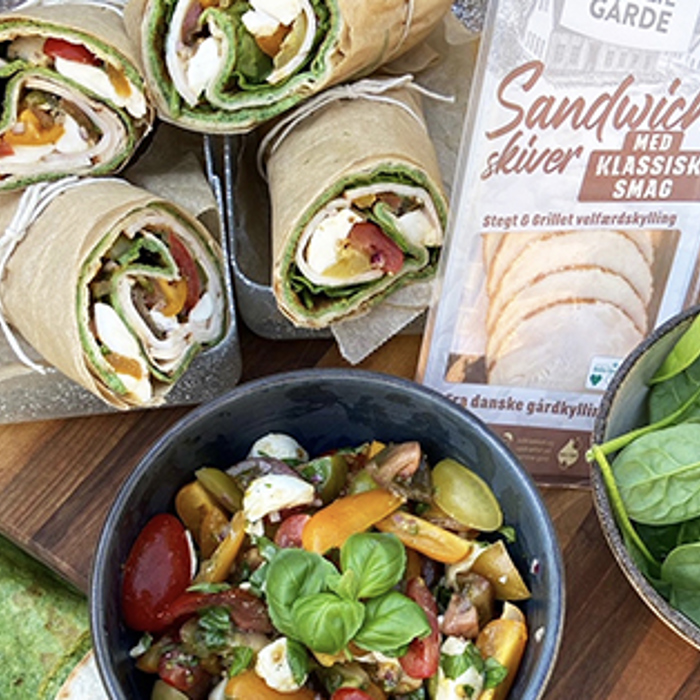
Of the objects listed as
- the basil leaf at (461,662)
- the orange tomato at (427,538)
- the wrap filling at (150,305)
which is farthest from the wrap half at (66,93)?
the basil leaf at (461,662)

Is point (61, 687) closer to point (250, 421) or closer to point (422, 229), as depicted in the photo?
point (250, 421)

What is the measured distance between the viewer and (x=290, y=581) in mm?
734

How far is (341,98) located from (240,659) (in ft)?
1.69

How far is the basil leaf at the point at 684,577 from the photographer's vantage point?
2.57ft

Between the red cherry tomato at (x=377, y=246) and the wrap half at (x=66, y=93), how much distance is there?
0.74ft

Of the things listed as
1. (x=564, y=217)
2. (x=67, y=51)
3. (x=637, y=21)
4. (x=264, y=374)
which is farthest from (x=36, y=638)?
(x=637, y=21)

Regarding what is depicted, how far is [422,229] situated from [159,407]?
315 millimetres

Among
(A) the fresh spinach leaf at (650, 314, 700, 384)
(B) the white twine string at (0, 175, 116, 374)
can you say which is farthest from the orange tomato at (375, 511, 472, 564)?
(B) the white twine string at (0, 175, 116, 374)

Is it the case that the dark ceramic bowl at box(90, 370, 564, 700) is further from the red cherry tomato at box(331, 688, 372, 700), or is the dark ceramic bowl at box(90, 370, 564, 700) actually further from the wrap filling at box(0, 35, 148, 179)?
the wrap filling at box(0, 35, 148, 179)

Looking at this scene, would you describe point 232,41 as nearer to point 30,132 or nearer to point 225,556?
point 30,132

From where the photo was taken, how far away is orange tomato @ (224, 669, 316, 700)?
77 cm

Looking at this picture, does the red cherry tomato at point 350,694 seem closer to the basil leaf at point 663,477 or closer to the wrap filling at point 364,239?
the basil leaf at point 663,477

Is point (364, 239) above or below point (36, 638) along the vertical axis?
above

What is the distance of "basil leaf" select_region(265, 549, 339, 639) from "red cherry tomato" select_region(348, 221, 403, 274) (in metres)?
0.31
